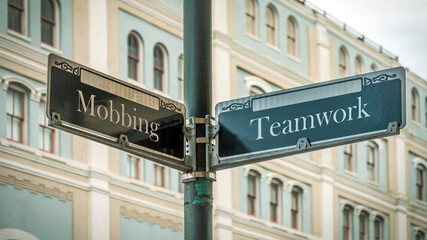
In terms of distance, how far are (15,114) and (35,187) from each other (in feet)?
6.30

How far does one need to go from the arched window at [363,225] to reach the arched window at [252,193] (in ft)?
23.6

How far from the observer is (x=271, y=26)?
116 ft

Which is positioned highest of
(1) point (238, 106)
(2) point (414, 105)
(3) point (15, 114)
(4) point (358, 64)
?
(4) point (358, 64)

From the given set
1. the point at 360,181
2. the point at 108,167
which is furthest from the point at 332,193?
the point at 108,167

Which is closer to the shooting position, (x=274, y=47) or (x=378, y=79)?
(x=378, y=79)

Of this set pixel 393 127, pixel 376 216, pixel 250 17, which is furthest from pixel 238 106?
pixel 376 216

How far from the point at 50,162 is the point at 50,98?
20801 millimetres

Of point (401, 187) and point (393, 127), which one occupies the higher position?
point (401, 187)

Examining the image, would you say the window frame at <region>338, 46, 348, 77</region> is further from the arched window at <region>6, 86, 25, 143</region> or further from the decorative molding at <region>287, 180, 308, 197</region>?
the arched window at <region>6, 86, 25, 143</region>

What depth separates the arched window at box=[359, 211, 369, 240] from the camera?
3859 cm

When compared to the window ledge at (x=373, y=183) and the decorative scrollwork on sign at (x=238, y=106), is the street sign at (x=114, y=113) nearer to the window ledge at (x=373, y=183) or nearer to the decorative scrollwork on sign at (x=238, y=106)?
the decorative scrollwork on sign at (x=238, y=106)

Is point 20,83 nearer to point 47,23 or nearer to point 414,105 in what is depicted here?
point 47,23

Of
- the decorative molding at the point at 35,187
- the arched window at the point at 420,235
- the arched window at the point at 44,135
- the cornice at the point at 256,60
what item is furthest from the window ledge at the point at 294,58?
the decorative molding at the point at 35,187

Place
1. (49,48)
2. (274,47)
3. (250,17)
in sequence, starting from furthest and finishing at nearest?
(274,47)
(250,17)
(49,48)
